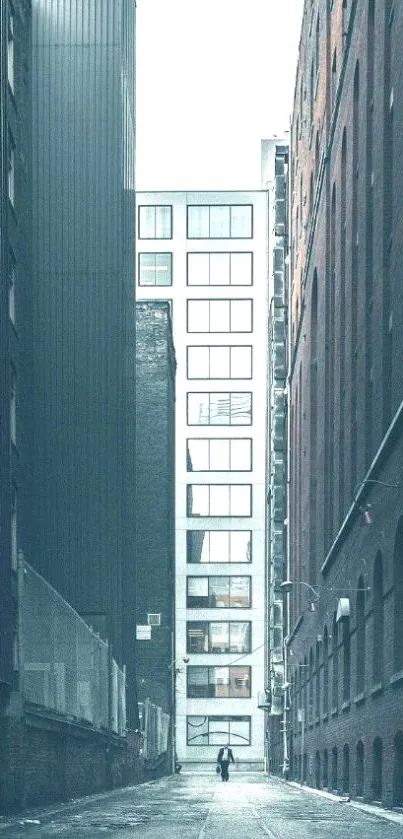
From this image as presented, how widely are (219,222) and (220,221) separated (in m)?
0.10

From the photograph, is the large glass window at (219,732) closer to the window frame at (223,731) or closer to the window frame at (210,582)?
the window frame at (223,731)

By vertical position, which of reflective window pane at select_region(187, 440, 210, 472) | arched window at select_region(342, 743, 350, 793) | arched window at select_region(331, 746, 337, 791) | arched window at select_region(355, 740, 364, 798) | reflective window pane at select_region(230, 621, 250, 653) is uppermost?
reflective window pane at select_region(187, 440, 210, 472)

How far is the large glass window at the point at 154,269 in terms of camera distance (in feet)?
395

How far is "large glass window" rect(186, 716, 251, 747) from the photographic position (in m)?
114

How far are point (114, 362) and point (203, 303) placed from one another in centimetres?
6684

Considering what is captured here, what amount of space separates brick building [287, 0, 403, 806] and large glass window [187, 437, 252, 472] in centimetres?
5499

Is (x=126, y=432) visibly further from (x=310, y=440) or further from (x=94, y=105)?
(x=94, y=105)

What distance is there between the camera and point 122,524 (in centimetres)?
5644

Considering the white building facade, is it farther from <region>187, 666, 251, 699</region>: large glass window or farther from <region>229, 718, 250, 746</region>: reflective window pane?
<region>229, 718, 250, 746</region>: reflective window pane

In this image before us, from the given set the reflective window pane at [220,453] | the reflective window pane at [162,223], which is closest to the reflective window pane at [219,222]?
the reflective window pane at [162,223]

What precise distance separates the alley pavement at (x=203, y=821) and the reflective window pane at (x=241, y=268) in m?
91.2

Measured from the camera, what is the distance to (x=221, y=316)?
400 ft

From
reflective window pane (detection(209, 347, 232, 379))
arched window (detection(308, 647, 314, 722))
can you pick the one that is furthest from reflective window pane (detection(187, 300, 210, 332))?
arched window (detection(308, 647, 314, 722))

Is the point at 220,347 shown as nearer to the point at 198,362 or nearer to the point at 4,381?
the point at 198,362
